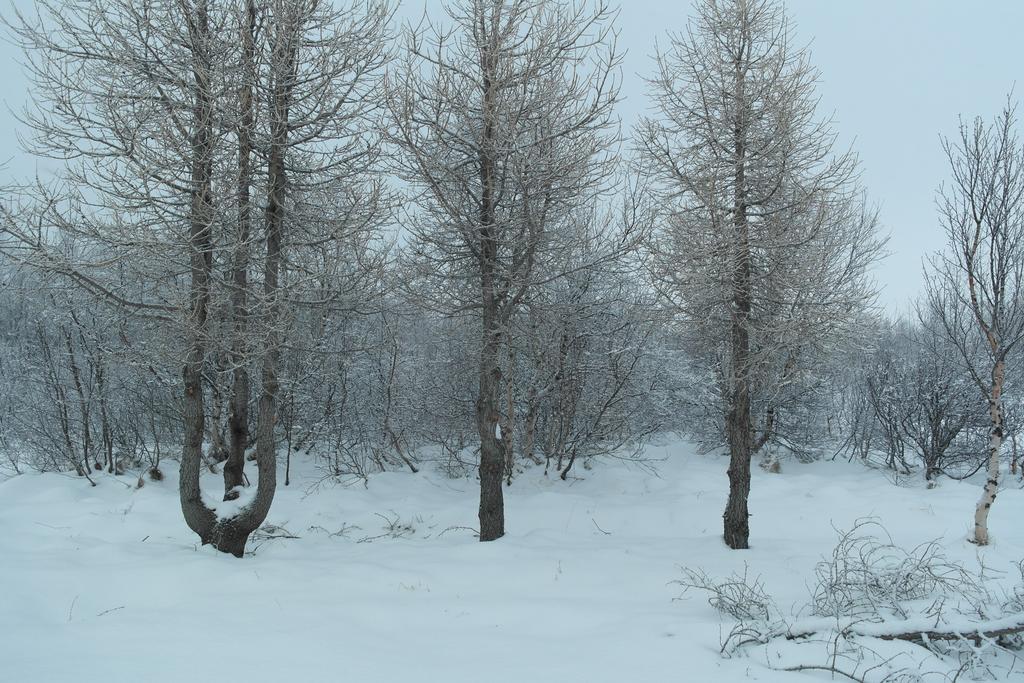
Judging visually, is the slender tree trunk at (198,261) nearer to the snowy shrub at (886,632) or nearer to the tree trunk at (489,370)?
the tree trunk at (489,370)

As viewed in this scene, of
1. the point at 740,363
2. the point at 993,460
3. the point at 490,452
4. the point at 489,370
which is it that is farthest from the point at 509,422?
the point at 993,460

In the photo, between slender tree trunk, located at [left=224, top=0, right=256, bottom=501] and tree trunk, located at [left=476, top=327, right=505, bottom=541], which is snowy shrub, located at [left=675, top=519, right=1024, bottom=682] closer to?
tree trunk, located at [left=476, top=327, right=505, bottom=541]

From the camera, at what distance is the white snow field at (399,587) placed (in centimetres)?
392

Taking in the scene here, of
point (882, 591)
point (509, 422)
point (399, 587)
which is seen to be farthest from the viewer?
point (509, 422)

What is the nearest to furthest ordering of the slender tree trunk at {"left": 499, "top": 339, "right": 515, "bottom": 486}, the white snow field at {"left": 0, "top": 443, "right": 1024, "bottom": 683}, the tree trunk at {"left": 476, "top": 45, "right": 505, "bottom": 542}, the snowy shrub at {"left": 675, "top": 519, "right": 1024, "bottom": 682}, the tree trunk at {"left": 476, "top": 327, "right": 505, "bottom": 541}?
the white snow field at {"left": 0, "top": 443, "right": 1024, "bottom": 683} < the snowy shrub at {"left": 675, "top": 519, "right": 1024, "bottom": 682} < the tree trunk at {"left": 476, "top": 45, "right": 505, "bottom": 542} < the tree trunk at {"left": 476, "top": 327, "right": 505, "bottom": 541} < the slender tree trunk at {"left": 499, "top": 339, "right": 515, "bottom": 486}

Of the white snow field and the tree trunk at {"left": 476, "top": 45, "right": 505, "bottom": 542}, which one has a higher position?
the tree trunk at {"left": 476, "top": 45, "right": 505, "bottom": 542}

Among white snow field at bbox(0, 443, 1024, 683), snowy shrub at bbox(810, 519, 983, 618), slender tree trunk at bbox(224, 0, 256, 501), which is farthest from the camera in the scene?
slender tree trunk at bbox(224, 0, 256, 501)

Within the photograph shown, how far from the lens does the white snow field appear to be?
3916 millimetres

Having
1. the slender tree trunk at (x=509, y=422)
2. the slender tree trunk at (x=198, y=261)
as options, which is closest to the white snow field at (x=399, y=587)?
the slender tree trunk at (x=198, y=261)

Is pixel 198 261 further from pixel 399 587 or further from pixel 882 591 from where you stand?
pixel 882 591

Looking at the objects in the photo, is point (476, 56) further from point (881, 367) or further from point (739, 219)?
point (881, 367)

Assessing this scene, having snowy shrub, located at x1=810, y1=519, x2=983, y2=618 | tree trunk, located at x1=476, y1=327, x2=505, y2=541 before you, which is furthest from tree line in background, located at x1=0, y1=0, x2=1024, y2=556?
snowy shrub, located at x1=810, y1=519, x2=983, y2=618

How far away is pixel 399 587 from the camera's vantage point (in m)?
5.82

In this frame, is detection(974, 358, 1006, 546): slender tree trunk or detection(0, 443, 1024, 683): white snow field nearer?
detection(0, 443, 1024, 683): white snow field
